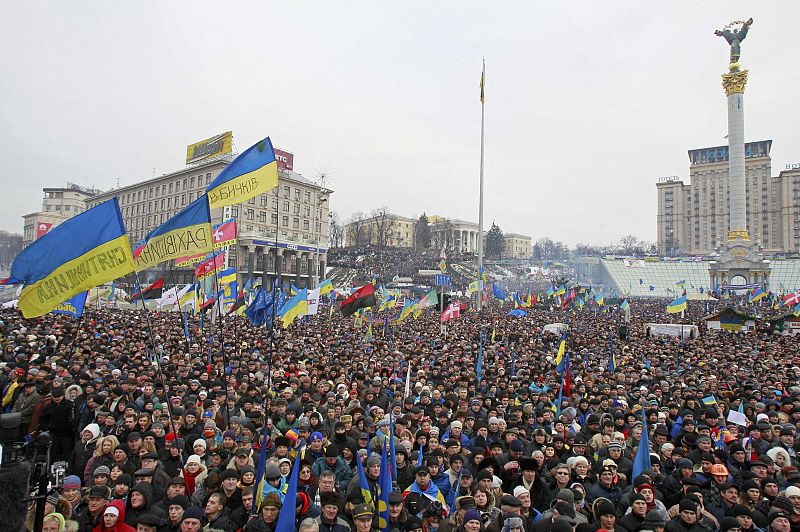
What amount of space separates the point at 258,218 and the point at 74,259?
56609 mm

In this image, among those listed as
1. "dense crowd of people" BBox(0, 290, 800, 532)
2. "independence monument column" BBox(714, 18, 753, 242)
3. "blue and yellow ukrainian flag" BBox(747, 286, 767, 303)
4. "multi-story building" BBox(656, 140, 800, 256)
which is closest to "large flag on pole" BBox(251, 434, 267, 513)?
"dense crowd of people" BBox(0, 290, 800, 532)

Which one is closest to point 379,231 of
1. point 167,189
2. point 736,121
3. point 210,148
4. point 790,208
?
point 210,148

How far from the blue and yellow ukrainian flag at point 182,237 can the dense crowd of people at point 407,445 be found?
171cm

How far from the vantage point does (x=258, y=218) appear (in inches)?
2387

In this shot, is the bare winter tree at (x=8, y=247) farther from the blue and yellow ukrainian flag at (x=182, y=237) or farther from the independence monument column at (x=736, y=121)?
the independence monument column at (x=736, y=121)

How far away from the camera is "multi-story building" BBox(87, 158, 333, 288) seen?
56969 mm

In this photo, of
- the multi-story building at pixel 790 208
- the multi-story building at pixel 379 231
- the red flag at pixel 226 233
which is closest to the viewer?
the red flag at pixel 226 233

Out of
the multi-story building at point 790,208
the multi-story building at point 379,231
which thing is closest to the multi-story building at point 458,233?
the multi-story building at point 379,231

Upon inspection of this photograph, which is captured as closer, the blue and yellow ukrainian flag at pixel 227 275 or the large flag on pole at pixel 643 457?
the large flag on pole at pixel 643 457

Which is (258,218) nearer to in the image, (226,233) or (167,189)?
(167,189)

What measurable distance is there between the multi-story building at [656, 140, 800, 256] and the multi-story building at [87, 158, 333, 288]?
84733 mm

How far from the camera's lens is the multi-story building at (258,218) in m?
57.0

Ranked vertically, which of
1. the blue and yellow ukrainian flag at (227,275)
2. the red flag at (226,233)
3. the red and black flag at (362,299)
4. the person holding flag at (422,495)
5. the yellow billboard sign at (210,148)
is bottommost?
the person holding flag at (422,495)

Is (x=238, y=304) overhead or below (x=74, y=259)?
below
